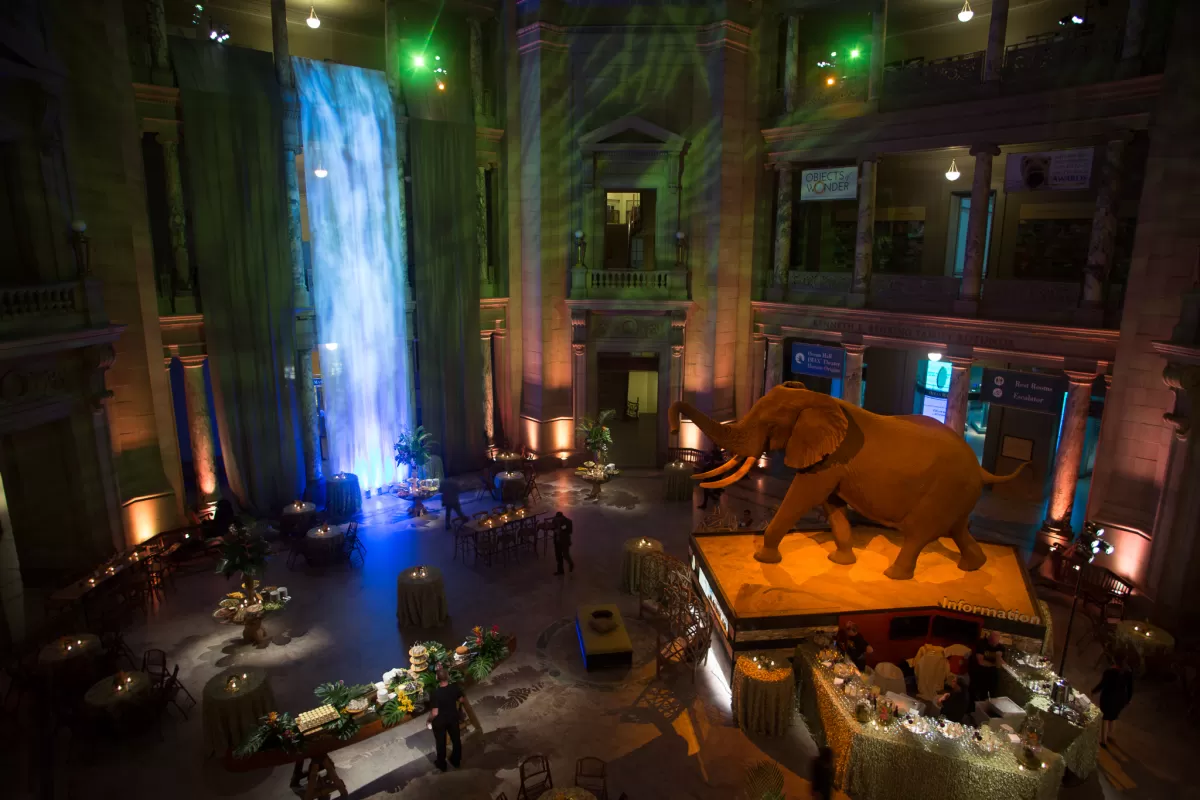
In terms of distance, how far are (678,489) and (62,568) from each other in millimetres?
13272

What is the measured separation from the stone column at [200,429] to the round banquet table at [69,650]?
20.5 feet

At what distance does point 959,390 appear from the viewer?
17.3 m

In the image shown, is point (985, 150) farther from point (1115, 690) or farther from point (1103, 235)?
point (1115, 690)

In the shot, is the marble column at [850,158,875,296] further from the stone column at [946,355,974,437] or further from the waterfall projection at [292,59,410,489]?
the waterfall projection at [292,59,410,489]

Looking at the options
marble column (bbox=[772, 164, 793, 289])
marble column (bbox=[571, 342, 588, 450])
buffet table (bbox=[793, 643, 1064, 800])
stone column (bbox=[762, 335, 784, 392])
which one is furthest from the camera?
stone column (bbox=[762, 335, 784, 392])

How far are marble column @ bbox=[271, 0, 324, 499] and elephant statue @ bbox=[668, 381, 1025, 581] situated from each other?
36.2 ft

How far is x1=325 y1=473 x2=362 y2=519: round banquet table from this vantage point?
17.6 m

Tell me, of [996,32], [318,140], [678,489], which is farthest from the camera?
[678,489]

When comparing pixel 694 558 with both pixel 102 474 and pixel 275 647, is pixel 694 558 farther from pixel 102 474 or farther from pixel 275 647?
pixel 102 474

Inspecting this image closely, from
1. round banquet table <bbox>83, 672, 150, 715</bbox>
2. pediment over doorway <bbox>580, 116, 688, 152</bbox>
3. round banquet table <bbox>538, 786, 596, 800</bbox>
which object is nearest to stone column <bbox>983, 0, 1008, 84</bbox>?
pediment over doorway <bbox>580, 116, 688, 152</bbox>

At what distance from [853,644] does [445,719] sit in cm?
551

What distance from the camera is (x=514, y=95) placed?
2008 cm

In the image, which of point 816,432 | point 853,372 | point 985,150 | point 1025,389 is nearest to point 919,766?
point 816,432

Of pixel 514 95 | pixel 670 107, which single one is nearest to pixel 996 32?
pixel 670 107
